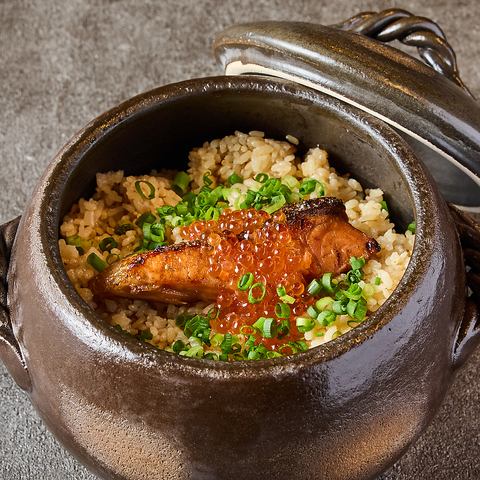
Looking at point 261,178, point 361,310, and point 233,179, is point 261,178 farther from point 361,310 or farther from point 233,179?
point 361,310

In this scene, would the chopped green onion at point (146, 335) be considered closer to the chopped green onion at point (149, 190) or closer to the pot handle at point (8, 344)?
the pot handle at point (8, 344)

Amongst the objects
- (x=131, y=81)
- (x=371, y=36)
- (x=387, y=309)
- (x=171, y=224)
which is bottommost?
(x=131, y=81)

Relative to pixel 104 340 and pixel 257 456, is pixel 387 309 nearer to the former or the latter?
pixel 257 456

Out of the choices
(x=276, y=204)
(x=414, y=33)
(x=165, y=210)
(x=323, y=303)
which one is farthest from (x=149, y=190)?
(x=414, y=33)

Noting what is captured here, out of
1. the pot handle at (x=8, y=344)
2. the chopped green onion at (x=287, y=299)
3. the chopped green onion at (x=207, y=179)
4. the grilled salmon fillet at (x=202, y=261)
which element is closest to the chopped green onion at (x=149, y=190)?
the chopped green onion at (x=207, y=179)

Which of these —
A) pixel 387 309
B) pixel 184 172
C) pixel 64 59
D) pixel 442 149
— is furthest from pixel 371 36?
pixel 64 59

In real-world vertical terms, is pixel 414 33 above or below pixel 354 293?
above

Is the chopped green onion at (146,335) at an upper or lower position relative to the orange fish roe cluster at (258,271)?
lower
